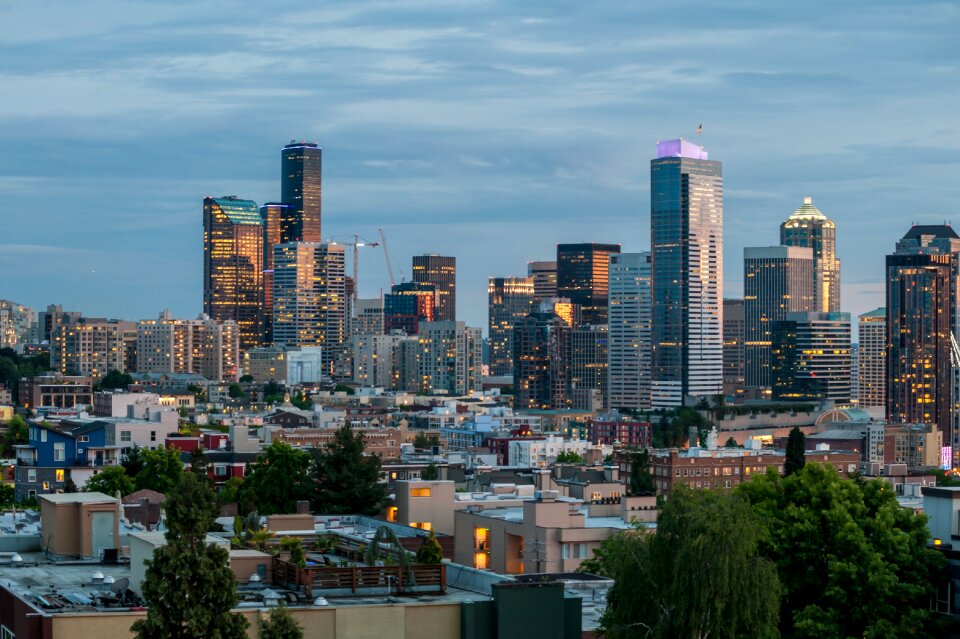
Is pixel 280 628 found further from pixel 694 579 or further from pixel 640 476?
pixel 640 476

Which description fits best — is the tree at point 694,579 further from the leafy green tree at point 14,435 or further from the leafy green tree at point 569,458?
the leafy green tree at point 569,458

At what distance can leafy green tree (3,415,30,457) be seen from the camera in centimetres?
15462

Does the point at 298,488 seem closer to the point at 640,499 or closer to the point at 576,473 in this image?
the point at 640,499

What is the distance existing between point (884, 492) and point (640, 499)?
3598cm

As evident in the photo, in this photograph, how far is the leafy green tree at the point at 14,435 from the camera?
507ft

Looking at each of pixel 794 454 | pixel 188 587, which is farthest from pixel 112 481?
pixel 188 587

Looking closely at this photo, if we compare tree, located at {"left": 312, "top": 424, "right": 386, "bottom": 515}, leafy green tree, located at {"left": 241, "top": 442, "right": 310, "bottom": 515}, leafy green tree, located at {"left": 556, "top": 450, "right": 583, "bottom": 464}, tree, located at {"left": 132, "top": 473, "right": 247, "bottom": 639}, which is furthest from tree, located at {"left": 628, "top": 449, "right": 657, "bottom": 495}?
tree, located at {"left": 132, "top": 473, "right": 247, "bottom": 639}

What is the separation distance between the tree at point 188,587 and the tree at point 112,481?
72.8 metres

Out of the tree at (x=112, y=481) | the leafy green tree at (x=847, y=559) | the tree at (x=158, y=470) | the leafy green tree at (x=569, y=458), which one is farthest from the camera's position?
the leafy green tree at (x=569, y=458)

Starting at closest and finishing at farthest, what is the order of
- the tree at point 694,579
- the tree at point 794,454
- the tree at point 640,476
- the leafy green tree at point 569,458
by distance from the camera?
the tree at point 694,579
the tree at point 794,454
the tree at point 640,476
the leafy green tree at point 569,458

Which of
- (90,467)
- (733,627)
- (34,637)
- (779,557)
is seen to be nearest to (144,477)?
(90,467)

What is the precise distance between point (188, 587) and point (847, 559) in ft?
97.5

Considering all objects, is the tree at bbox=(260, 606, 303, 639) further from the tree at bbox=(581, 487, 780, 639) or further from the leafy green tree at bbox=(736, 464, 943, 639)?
the leafy green tree at bbox=(736, 464, 943, 639)

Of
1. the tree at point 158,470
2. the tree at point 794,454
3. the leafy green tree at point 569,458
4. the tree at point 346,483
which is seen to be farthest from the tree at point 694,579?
the leafy green tree at point 569,458
